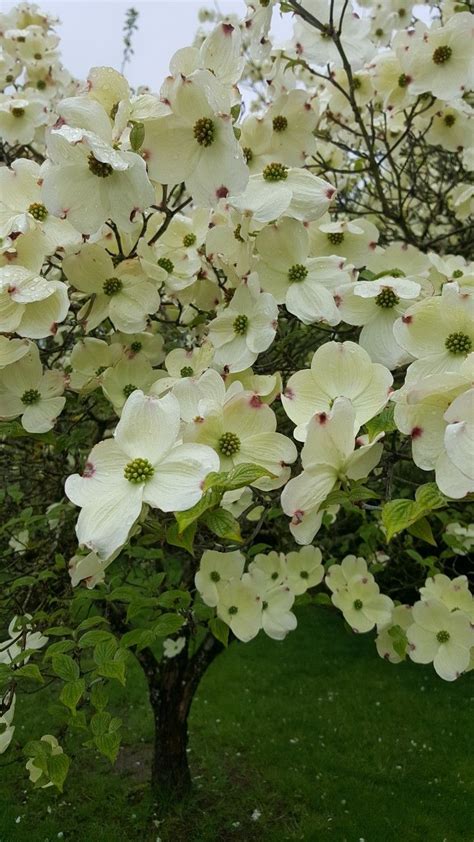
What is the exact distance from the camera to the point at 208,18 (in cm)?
345

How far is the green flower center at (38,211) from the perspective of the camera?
1.19 meters

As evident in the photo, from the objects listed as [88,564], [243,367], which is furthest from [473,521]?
[88,564]

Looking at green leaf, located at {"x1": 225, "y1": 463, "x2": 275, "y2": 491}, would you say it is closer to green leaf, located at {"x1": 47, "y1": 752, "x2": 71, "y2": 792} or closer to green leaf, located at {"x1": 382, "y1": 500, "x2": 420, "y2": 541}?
green leaf, located at {"x1": 382, "y1": 500, "x2": 420, "y2": 541}

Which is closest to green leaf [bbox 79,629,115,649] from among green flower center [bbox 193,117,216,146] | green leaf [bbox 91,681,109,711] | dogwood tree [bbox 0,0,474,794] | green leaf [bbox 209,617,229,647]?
dogwood tree [bbox 0,0,474,794]

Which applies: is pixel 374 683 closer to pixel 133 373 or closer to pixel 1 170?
pixel 133 373

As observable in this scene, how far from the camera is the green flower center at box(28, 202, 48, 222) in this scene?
1.19m

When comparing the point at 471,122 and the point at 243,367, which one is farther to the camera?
the point at 471,122

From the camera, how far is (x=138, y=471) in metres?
0.85

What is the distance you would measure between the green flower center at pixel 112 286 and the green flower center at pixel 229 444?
1.37 feet

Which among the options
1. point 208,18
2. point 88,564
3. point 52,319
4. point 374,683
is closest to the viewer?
point 88,564

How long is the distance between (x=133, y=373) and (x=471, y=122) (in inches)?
46.6

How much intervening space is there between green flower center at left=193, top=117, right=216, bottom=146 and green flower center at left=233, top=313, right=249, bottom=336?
0.30 metres

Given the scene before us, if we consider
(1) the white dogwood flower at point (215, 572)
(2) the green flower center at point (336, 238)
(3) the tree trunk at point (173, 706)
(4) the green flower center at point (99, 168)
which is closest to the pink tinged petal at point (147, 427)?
(4) the green flower center at point (99, 168)

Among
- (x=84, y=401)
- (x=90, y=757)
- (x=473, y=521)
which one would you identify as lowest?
(x=90, y=757)
